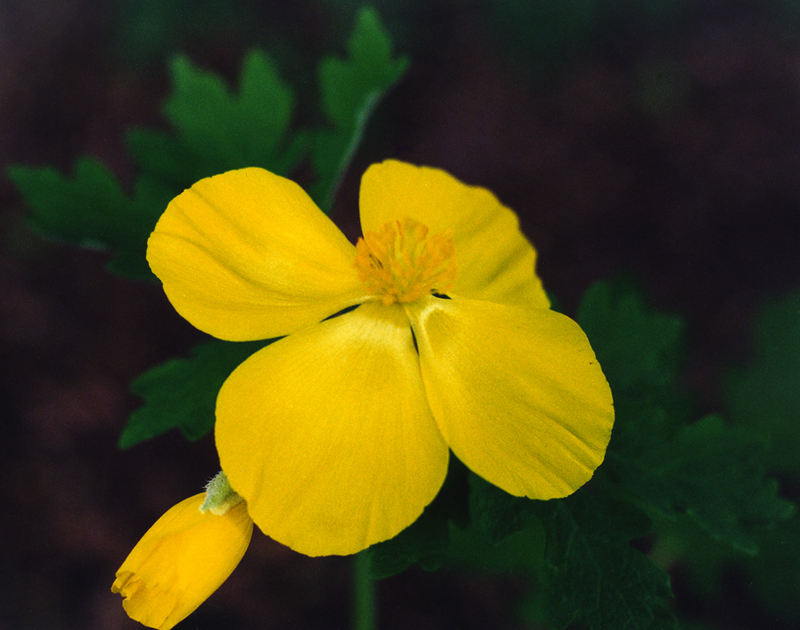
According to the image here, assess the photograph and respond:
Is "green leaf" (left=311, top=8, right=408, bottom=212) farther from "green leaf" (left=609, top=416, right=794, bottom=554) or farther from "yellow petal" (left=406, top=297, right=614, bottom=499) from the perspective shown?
"green leaf" (left=609, top=416, right=794, bottom=554)

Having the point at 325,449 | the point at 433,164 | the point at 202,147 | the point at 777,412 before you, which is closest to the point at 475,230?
the point at 325,449

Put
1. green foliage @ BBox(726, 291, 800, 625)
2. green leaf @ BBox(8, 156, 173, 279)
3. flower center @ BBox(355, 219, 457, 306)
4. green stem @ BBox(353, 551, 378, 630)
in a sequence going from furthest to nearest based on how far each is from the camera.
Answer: green foliage @ BBox(726, 291, 800, 625), green stem @ BBox(353, 551, 378, 630), green leaf @ BBox(8, 156, 173, 279), flower center @ BBox(355, 219, 457, 306)

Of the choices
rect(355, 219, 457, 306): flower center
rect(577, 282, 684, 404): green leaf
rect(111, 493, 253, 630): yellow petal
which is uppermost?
rect(355, 219, 457, 306): flower center

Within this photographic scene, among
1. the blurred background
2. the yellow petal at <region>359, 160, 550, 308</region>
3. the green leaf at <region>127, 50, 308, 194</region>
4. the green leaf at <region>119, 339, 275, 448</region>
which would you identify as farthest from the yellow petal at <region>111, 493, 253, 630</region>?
the blurred background

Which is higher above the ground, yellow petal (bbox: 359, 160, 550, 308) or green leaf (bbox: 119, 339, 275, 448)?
yellow petal (bbox: 359, 160, 550, 308)

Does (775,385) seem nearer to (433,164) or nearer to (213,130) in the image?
(433,164)

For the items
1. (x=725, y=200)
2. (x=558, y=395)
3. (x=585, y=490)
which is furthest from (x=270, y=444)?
(x=725, y=200)

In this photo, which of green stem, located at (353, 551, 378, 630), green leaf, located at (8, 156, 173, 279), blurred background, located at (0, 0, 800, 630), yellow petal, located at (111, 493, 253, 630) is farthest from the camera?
blurred background, located at (0, 0, 800, 630)
